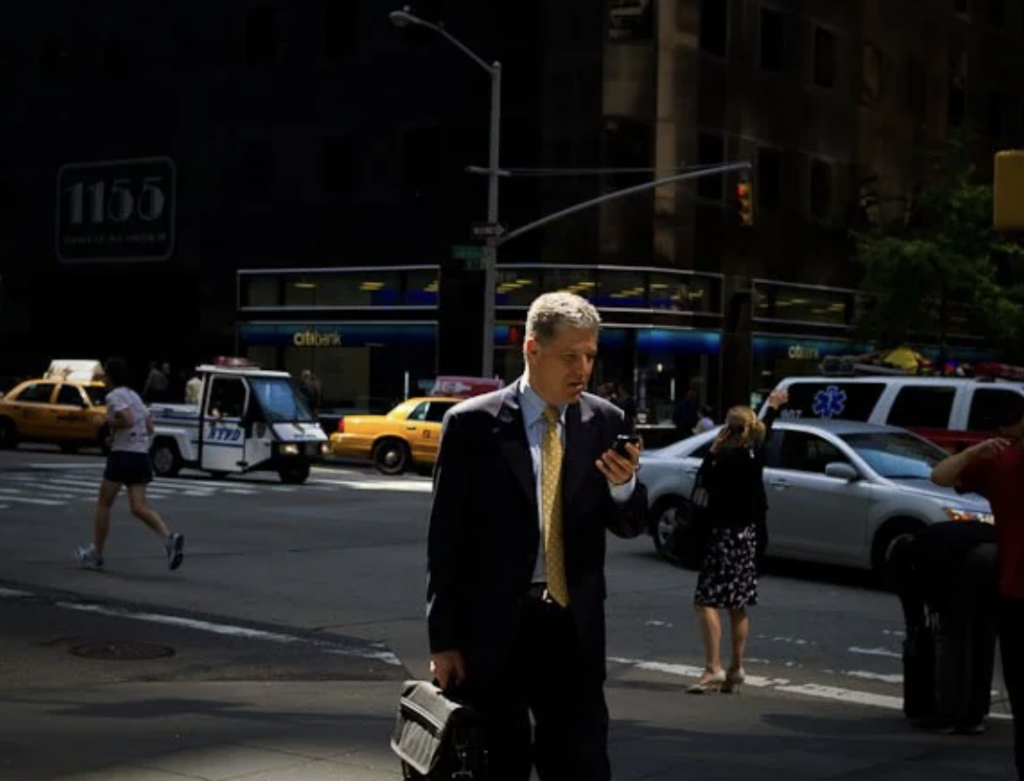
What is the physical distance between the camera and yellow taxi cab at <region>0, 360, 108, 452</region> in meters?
35.4

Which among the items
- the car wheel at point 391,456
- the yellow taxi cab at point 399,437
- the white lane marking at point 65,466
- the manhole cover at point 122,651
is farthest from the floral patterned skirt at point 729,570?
the car wheel at point 391,456

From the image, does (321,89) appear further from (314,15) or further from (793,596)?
(793,596)

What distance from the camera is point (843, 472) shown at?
628 inches

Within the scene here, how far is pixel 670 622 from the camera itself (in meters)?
13.4

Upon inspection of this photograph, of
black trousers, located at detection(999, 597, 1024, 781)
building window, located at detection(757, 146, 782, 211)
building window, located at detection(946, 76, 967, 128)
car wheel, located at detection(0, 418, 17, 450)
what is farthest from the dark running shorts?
building window, located at detection(946, 76, 967, 128)

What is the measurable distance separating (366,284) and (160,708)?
3396 cm

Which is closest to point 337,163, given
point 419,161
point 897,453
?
point 419,161

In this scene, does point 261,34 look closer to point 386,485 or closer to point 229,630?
point 386,485

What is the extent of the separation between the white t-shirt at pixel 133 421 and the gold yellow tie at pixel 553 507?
10.5m

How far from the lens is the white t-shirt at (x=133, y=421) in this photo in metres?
15.0

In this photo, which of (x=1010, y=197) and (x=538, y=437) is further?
(x=1010, y=197)

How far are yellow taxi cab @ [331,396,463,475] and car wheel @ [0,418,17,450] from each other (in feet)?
26.5

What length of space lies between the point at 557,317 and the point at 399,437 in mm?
27439

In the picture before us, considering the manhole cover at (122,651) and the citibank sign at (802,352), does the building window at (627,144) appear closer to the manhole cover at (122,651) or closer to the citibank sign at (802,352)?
the citibank sign at (802,352)
